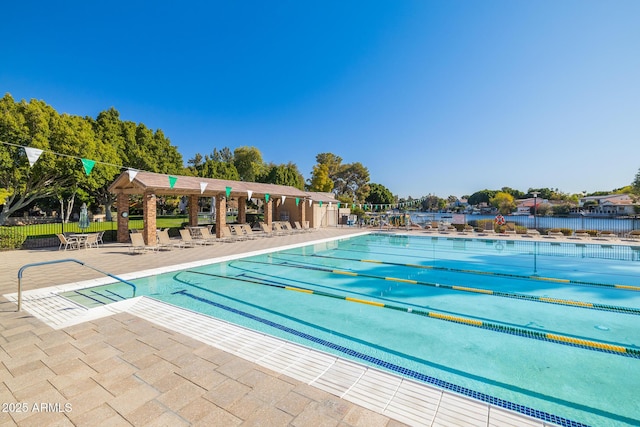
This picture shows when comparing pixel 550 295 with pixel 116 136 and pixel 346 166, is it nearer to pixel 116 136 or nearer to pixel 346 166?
pixel 116 136

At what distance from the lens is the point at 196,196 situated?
1867 cm

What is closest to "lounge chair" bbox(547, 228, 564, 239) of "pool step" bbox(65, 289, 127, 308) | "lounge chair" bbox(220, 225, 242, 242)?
"lounge chair" bbox(220, 225, 242, 242)

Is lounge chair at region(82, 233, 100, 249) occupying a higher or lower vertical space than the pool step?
higher

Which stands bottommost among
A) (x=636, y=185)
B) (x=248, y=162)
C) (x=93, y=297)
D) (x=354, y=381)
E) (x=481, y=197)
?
(x=93, y=297)

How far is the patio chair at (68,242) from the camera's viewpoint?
39.7ft

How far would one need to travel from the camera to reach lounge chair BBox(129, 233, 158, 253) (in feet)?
37.7

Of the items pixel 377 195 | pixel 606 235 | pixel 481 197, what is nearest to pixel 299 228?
pixel 606 235

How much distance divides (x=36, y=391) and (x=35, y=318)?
2.82 m

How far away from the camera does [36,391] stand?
275cm

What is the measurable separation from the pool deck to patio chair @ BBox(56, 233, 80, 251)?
974 centimetres

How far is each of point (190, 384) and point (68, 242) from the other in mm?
13287

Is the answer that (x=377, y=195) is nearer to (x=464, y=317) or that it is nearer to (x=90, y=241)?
(x=90, y=241)

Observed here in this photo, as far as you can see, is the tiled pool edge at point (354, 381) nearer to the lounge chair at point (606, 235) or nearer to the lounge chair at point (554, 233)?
the lounge chair at point (554, 233)

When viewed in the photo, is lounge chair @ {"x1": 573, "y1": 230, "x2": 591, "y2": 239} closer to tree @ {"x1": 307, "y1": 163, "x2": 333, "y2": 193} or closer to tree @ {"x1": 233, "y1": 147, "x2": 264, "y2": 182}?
tree @ {"x1": 307, "y1": 163, "x2": 333, "y2": 193}
